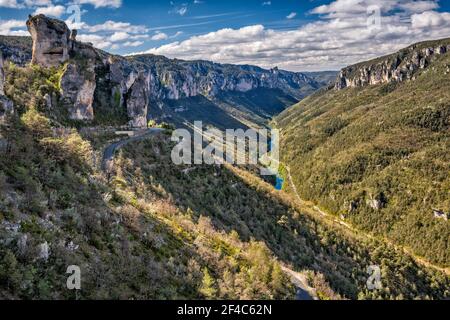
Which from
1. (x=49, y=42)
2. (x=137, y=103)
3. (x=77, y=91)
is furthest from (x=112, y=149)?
(x=137, y=103)

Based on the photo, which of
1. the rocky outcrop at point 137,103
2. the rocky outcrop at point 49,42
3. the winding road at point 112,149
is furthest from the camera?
the rocky outcrop at point 137,103

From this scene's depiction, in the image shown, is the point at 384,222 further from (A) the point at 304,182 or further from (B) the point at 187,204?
(B) the point at 187,204

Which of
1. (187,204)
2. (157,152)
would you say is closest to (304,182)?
(157,152)

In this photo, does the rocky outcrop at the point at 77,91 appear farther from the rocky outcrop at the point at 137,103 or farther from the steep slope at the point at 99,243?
the steep slope at the point at 99,243

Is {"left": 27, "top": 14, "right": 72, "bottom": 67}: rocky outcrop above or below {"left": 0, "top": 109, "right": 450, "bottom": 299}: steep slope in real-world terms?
above

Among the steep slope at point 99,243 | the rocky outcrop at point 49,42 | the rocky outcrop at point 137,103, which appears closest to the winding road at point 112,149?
the steep slope at point 99,243

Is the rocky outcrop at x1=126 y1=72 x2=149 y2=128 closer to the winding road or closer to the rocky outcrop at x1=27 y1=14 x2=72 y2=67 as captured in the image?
the winding road

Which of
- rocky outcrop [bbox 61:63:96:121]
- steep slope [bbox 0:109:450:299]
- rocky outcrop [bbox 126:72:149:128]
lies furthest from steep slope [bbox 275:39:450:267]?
rocky outcrop [bbox 61:63:96:121]
